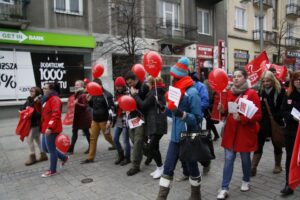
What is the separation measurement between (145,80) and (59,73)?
405 inches

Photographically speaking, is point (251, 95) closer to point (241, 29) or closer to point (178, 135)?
point (178, 135)

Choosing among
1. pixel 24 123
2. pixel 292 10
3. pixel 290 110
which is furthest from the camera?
pixel 292 10

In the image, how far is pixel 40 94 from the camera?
6410mm

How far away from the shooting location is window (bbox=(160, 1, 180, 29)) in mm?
18711

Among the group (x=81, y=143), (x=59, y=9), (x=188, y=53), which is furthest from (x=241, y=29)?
(x=81, y=143)

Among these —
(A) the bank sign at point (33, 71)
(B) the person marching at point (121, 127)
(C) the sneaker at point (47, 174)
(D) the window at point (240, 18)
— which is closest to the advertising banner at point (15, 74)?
(A) the bank sign at point (33, 71)

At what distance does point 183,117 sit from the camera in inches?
138

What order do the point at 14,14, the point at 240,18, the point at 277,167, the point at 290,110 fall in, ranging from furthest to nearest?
1. the point at 240,18
2. the point at 14,14
3. the point at 277,167
4. the point at 290,110

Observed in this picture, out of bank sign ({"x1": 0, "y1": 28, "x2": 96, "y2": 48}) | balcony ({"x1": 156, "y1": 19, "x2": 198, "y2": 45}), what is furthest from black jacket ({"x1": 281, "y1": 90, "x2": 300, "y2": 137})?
balcony ({"x1": 156, "y1": 19, "x2": 198, "y2": 45})

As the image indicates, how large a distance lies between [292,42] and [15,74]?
24339mm

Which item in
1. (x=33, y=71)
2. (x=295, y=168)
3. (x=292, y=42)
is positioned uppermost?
(x=292, y=42)

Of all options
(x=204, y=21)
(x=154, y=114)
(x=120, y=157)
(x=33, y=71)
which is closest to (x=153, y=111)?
(x=154, y=114)

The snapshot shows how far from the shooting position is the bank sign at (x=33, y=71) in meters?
13.1

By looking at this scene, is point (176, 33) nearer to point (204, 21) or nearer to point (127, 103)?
point (204, 21)
